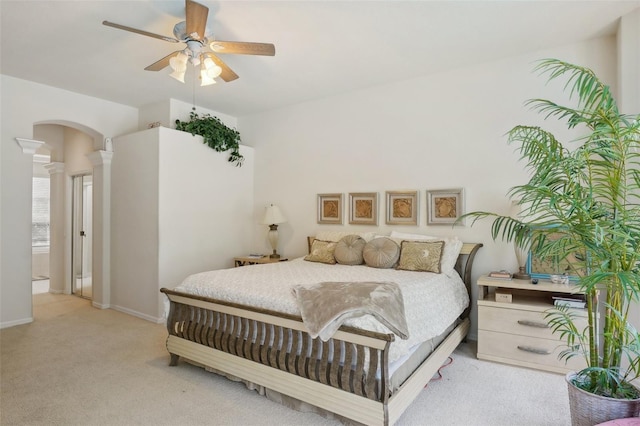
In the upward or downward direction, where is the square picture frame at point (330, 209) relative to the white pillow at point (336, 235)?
upward

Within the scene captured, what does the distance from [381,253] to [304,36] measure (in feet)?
7.06

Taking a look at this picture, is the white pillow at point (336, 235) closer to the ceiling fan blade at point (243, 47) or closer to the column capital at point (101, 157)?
the ceiling fan blade at point (243, 47)

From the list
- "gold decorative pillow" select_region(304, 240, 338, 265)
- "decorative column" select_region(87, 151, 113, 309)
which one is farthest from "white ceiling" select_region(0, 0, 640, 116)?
"gold decorative pillow" select_region(304, 240, 338, 265)

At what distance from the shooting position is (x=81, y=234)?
5477 millimetres

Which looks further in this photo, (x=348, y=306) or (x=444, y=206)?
(x=444, y=206)

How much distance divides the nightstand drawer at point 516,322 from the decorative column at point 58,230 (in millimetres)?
6120

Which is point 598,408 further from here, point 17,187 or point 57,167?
point 57,167

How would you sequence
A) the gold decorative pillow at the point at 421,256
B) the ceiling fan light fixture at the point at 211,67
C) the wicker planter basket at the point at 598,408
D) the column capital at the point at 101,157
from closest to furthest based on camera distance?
the wicker planter basket at the point at 598,408, the ceiling fan light fixture at the point at 211,67, the gold decorative pillow at the point at 421,256, the column capital at the point at 101,157

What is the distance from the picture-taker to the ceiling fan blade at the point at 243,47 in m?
2.67

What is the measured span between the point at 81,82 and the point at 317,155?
2973mm

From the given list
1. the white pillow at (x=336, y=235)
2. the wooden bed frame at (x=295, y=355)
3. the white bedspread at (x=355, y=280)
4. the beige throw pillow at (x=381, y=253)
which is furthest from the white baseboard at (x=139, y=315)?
the beige throw pillow at (x=381, y=253)

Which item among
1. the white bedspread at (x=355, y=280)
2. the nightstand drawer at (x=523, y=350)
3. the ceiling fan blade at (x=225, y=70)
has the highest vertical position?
the ceiling fan blade at (x=225, y=70)

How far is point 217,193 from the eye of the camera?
4965 millimetres

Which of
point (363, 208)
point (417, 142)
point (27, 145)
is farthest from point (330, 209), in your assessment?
point (27, 145)
